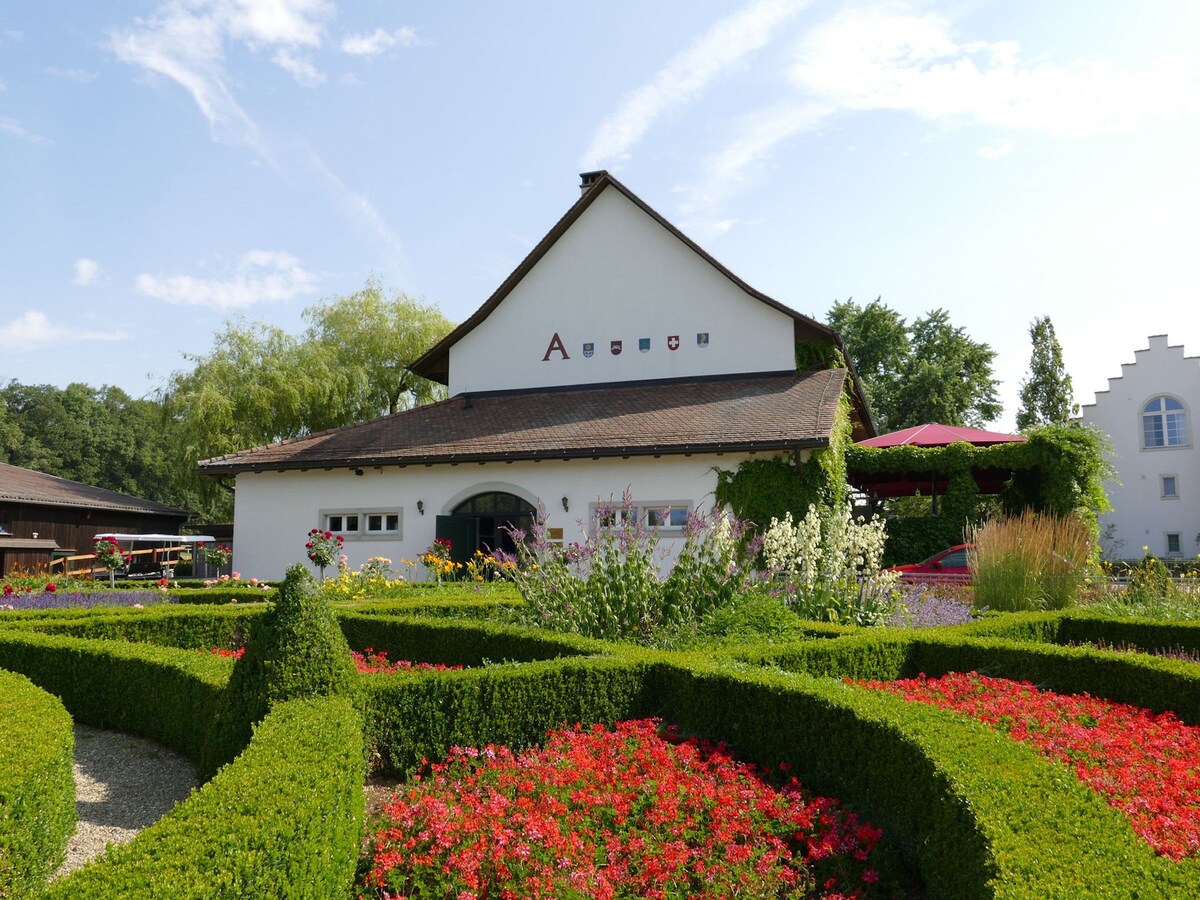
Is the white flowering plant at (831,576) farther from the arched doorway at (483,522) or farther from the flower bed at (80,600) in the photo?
the arched doorway at (483,522)

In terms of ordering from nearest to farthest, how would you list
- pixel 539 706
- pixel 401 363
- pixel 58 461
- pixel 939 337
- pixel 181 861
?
pixel 181 861, pixel 539 706, pixel 401 363, pixel 939 337, pixel 58 461

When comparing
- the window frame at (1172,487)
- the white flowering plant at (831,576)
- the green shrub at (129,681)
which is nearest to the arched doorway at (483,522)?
the white flowering plant at (831,576)

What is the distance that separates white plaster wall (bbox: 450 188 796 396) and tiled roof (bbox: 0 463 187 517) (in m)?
16.0

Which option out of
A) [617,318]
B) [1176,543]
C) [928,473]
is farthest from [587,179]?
[1176,543]

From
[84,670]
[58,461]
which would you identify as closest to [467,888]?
[84,670]

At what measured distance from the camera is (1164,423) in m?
33.0

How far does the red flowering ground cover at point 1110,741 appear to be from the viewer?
4.11 metres

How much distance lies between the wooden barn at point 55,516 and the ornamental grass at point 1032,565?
2581cm

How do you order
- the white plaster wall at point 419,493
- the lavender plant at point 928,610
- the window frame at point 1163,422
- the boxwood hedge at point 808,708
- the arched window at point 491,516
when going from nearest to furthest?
the boxwood hedge at point 808,708, the lavender plant at point 928,610, the white plaster wall at point 419,493, the arched window at point 491,516, the window frame at point 1163,422

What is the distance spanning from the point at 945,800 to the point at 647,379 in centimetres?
1770

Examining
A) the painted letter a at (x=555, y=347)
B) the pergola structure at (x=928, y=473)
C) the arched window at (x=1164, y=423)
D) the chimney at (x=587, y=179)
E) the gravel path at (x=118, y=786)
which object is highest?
the chimney at (x=587, y=179)

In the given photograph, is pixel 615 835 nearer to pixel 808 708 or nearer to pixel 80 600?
pixel 808 708

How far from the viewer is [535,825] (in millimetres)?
3977

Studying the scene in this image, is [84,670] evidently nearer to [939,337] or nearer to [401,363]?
[401,363]
